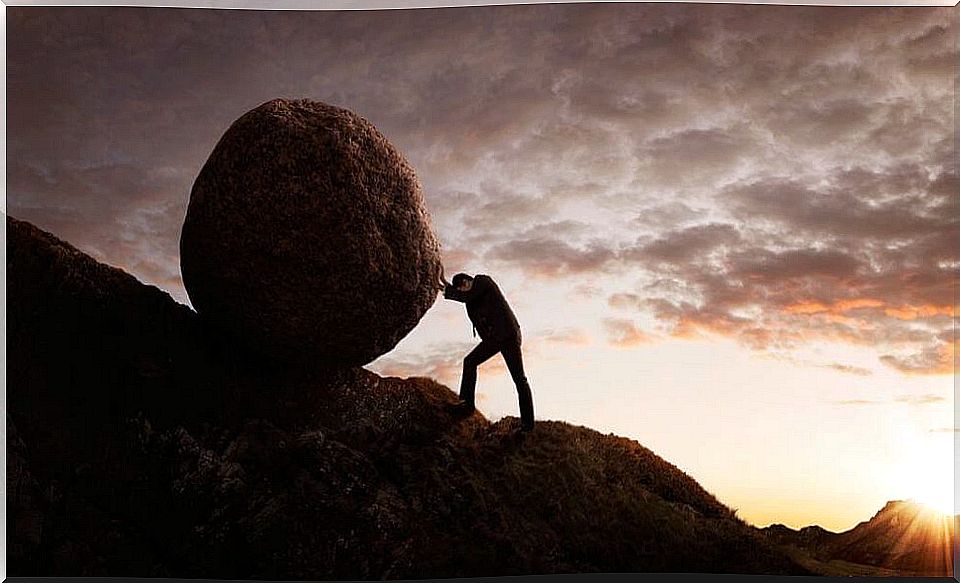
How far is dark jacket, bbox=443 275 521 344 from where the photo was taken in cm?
747

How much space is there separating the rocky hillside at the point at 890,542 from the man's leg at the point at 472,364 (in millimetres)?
2234

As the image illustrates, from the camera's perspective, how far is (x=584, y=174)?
7.91 metres

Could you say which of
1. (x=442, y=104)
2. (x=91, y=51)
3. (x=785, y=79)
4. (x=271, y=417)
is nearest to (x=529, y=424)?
(x=271, y=417)

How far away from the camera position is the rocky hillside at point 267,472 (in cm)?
680

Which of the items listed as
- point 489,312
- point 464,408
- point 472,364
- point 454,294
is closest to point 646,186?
point 489,312

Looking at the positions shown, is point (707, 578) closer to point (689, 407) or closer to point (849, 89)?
point (689, 407)

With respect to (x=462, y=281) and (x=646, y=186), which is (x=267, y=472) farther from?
(x=646, y=186)

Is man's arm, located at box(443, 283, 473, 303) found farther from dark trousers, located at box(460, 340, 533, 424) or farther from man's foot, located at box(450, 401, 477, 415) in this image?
man's foot, located at box(450, 401, 477, 415)

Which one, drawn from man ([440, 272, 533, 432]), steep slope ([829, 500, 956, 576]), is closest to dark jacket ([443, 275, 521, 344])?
man ([440, 272, 533, 432])

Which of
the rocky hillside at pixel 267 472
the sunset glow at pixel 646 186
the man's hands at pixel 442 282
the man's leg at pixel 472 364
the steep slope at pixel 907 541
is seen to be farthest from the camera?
the sunset glow at pixel 646 186

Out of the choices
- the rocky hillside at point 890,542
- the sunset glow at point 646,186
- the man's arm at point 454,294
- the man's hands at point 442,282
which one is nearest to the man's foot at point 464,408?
the sunset glow at point 646,186

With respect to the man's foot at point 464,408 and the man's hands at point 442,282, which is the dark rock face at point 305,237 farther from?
the man's foot at point 464,408

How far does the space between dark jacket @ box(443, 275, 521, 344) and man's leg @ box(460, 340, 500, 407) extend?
0.20 ft

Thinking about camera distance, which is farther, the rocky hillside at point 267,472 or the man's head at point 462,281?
the man's head at point 462,281
